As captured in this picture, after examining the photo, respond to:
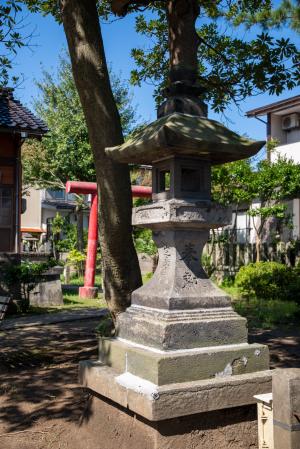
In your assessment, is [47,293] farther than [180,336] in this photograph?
Yes

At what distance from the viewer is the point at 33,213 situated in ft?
142


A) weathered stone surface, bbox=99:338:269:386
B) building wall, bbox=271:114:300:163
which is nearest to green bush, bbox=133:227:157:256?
building wall, bbox=271:114:300:163

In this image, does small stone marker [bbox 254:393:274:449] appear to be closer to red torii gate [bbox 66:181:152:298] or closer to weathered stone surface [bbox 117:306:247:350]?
weathered stone surface [bbox 117:306:247:350]

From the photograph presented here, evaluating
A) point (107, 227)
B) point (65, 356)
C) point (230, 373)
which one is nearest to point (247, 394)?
point (230, 373)

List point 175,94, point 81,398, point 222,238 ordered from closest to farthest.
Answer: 1. point 175,94
2. point 81,398
3. point 222,238

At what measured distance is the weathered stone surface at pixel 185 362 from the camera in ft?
13.0

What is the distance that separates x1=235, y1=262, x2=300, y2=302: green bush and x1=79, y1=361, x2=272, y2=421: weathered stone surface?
31.8 ft

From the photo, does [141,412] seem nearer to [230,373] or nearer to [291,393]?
[230,373]

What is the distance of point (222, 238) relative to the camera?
18.8 metres

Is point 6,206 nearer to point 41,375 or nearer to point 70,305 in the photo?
point 70,305

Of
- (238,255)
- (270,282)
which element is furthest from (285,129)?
(270,282)

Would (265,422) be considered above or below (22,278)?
below

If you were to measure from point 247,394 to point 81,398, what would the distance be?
2.36m

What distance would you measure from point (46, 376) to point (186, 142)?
13.4 feet
